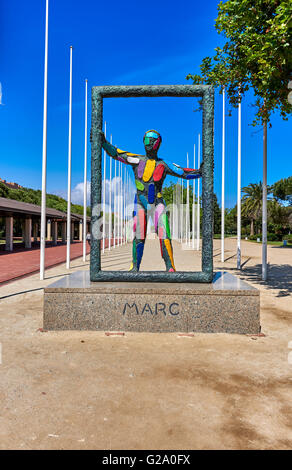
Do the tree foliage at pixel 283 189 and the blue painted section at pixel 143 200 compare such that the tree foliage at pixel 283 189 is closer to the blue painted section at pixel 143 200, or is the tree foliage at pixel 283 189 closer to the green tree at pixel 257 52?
the green tree at pixel 257 52

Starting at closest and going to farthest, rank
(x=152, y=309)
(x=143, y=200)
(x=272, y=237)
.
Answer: (x=152, y=309) < (x=143, y=200) < (x=272, y=237)

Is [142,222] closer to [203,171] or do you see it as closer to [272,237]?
[203,171]

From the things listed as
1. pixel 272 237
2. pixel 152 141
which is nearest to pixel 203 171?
pixel 152 141

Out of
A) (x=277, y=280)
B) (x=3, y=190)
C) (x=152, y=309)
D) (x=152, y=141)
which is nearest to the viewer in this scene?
(x=152, y=309)

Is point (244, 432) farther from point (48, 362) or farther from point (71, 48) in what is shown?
point (71, 48)

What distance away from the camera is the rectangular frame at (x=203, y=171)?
233 inches

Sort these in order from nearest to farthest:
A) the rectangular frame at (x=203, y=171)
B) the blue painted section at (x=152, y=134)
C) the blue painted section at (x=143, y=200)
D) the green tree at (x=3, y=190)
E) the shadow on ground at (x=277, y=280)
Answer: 1. the rectangular frame at (x=203, y=171)
2. the blue painted section at (x=152, y=134)
3. the blue painted section at (x=143, y=200)
4. the shadow on ground at (x=277, y=280)
5. the green tree at (x=3, y=190)

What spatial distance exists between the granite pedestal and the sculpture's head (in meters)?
2.75

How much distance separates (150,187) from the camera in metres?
6.29

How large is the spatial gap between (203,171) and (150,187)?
107 cm

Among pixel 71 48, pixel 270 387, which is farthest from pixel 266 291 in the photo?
pixel 71 48

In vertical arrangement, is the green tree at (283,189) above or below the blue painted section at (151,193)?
above

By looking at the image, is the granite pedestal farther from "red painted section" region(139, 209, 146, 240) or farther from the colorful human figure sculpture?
"red painted section" region(139, 209, 146, 240)

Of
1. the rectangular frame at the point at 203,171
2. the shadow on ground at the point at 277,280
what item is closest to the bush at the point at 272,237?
the shadow on ground at the point at 277,280
